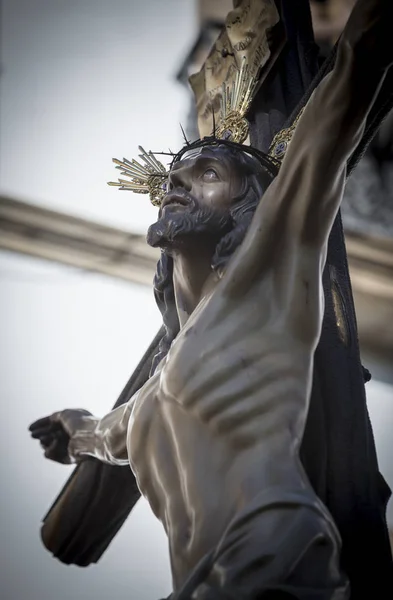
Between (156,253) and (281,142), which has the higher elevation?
(281,142)

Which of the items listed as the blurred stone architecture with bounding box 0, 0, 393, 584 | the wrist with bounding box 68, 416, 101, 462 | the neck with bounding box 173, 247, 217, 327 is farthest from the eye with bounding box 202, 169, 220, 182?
the blurred stone architecture with bounding box 0, 0, 393, 584

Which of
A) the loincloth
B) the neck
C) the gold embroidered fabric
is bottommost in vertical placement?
the loincloth

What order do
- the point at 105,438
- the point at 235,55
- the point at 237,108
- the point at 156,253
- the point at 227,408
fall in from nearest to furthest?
1. the point at 227,408
2. the point at 105,438
3. the point at 237,108
4. the point at 235,55
5. the point at 156,253

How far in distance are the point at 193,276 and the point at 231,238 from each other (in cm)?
9

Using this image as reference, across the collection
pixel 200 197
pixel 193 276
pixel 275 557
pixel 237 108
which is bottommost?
pixel 275 557

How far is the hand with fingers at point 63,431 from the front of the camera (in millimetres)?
1800

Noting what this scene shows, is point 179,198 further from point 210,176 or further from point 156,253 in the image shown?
point 156,253

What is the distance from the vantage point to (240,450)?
1323mm

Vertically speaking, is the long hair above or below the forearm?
above

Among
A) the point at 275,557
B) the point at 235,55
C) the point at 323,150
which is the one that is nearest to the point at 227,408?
the point at 275,557

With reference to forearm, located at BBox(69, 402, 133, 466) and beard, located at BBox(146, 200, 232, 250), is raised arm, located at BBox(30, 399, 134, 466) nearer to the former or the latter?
forearm, located at BBox(69, 402, 133, 466)

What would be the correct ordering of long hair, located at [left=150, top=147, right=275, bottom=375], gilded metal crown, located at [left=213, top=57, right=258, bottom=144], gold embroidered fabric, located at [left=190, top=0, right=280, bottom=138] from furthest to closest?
gold embroidered fabric, located at [left=190, top=0, right=280, bottom=138], gilded metal crown, located at [left=213, top=57, right=258, bottom=144], long hair, located at [left=150, top=147, right=275, bottom=375]

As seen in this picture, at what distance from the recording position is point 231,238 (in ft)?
5.03

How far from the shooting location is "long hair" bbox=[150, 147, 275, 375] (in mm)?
1534
